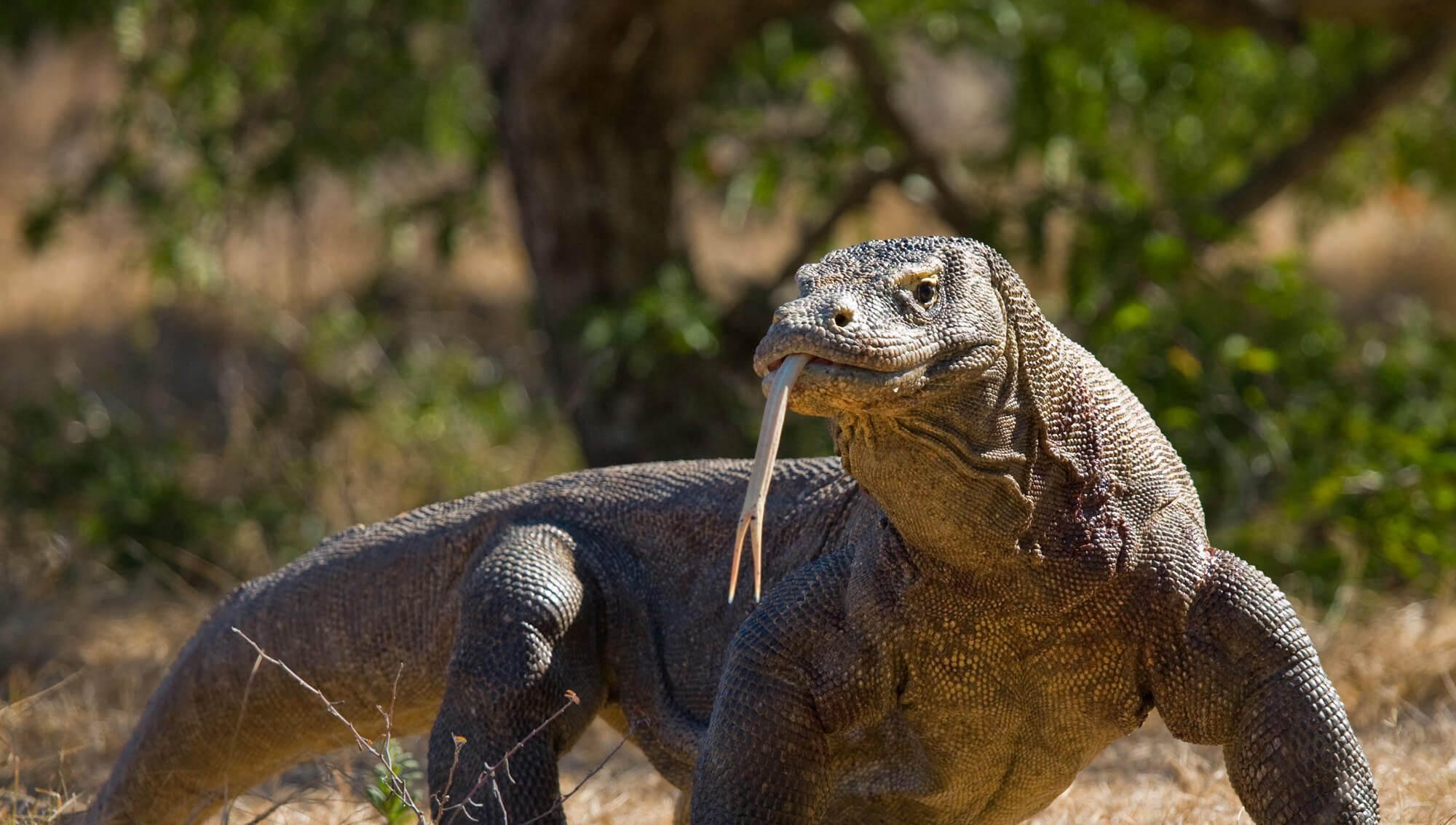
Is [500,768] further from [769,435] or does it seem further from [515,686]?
[769,435]

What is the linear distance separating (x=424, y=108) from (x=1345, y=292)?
24.3 feet

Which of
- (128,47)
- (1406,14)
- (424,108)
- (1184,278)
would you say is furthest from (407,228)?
(1406,14)

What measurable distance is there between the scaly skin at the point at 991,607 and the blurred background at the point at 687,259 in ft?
3.54

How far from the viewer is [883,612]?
2387 mm

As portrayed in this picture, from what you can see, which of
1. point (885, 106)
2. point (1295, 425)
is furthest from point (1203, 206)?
point (885, 106)

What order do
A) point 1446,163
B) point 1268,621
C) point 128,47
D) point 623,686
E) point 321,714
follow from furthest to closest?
point 1446,163 → point 128,47 → point 321,714 → point 623,686 → point 1268,621

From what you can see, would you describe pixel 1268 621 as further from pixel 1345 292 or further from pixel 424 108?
pixel 1345 292

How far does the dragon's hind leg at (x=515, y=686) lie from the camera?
283 centimetres

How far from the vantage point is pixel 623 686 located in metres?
3.06

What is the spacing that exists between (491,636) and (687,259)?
12.3 feet

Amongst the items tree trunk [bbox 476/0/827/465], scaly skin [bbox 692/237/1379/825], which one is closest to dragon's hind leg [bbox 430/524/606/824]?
scaly skin [bbox 692/237/1379/825]

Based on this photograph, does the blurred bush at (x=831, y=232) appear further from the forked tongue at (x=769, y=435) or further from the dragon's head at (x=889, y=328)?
the forked tongue at (x=769, y=435)

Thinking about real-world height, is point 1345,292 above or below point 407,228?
Result: below

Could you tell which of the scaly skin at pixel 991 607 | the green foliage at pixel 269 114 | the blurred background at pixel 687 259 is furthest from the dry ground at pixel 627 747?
the green foliage at pixel 269 114
